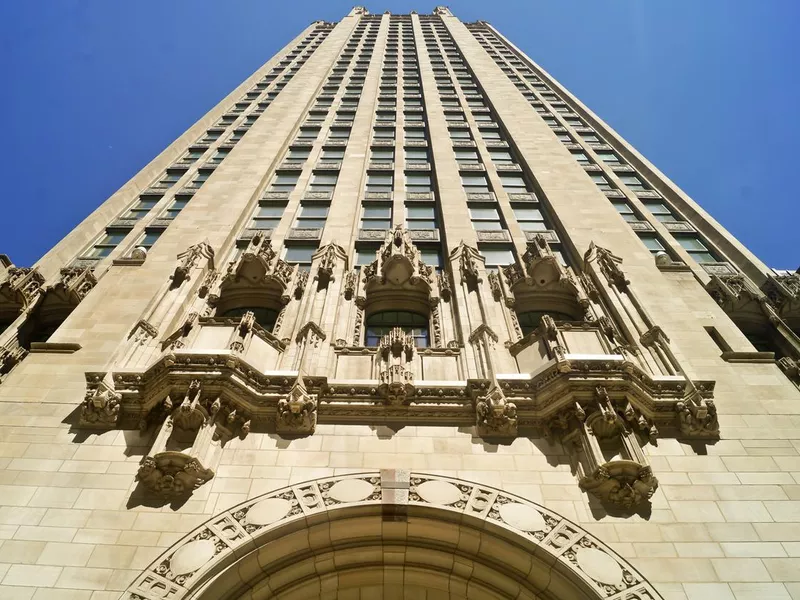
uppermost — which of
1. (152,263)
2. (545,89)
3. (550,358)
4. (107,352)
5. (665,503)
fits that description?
(545,89)

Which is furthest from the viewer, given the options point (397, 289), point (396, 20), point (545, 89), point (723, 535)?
point (396, 20)

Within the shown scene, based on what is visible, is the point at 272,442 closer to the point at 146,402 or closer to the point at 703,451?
the point at 146,402

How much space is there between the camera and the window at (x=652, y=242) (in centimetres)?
2448

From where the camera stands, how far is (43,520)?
10641 mm

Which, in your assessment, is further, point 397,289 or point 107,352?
point 397,289

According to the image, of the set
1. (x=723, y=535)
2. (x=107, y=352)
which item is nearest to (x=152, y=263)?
(x=107, y=352)

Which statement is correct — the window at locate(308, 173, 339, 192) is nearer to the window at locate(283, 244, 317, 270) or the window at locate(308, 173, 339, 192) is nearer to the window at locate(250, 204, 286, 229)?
the window at locate(250, 204, 286, 229)

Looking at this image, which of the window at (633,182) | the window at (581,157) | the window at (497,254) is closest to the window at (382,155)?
the window at (581,157)

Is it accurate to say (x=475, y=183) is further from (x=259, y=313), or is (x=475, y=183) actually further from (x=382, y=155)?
(x=259, y=313)

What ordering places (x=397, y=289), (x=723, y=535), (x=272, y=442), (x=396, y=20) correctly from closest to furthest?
(x=723, y=535), (x=272, y=442), (x=397, y=289), (x=396, y=20)

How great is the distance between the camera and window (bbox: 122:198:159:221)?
26812 mm

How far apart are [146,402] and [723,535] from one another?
1200cm

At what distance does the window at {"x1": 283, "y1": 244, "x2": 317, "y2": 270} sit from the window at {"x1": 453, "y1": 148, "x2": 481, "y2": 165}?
Result: 12026 mm

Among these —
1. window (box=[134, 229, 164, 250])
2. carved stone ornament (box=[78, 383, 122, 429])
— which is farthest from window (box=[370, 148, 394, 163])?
carved stone ornament (box=[78, 383, 122, 429])
